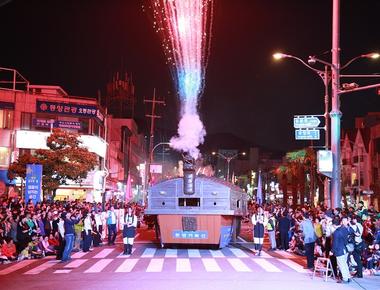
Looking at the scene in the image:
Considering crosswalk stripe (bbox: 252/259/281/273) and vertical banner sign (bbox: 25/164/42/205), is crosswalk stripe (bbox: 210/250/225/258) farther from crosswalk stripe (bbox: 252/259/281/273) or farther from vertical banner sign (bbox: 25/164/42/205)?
vertical banner sign (bbox: 25/164/42/205)

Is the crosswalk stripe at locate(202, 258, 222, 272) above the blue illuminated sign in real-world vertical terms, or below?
below

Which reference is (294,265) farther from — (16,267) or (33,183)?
(33,183)

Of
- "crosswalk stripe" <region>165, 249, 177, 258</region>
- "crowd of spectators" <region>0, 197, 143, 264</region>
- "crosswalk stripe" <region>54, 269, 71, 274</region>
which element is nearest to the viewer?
"crosswalk stripe" <region>54, 269, 71, 274</region>

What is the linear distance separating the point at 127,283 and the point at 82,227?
27.9ft

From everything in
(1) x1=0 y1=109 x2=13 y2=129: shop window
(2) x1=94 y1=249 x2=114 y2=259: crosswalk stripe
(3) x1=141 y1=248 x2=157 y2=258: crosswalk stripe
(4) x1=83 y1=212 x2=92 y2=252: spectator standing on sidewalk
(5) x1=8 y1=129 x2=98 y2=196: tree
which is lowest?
(2) x1=94 y1=249 x2=114 y2=259: crosswalk stripe

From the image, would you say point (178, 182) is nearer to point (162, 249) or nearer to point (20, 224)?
point (162, 249)

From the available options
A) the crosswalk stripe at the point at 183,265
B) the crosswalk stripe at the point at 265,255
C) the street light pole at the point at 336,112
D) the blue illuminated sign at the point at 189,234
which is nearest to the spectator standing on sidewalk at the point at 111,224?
the blue illuminated sign at the point at 189,234

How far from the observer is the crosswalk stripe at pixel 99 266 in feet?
50.1

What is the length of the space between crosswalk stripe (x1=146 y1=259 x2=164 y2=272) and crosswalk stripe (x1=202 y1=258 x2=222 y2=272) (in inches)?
57.3

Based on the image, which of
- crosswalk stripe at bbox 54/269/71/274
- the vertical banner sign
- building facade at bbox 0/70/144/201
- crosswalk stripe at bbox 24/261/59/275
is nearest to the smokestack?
crosswalk stripe at bbox 24/261/59/275

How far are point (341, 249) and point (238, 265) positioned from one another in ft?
14.3

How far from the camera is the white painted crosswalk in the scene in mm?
15470

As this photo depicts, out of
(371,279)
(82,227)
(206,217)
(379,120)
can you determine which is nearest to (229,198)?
(206,217)

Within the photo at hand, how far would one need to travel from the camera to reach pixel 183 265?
1647cm
